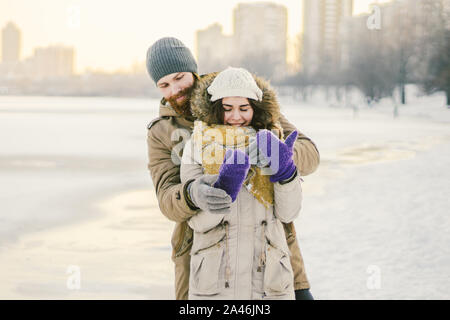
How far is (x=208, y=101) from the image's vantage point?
6.43 ft

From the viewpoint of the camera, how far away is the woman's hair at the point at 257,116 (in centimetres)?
195

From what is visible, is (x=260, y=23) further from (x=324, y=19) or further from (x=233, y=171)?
(x=233, y=171)

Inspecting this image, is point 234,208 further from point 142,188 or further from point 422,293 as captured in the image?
point 142,188

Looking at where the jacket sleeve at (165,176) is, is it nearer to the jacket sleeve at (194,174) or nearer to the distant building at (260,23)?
the jacket sleeve at (194,174)

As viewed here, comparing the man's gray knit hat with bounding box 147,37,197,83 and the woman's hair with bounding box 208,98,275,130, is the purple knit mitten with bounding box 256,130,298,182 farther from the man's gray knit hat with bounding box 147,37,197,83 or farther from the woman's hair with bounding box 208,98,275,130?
the man's gray knit hat with bounding box 147,37,197,83

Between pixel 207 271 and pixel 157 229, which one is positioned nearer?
pixel 207 271

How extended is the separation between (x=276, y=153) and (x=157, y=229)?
5.12m

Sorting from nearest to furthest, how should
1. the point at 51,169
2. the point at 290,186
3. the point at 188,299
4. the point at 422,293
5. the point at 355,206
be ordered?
the point at 290,186 < the point at 188,299 < the point at 422,293 < the point at 355,206 < the point at 51,169

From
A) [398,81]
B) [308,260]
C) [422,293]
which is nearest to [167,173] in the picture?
[422,293]

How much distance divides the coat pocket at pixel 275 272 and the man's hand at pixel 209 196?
268 mm
